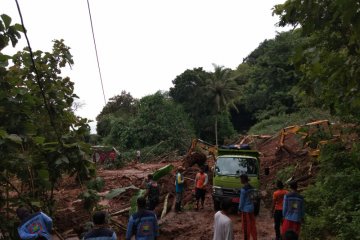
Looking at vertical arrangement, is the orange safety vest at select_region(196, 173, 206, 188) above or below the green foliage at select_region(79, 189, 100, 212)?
below

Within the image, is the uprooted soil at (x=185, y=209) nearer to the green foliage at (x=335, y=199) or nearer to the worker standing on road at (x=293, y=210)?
the green foliage at (x=335, y=199)

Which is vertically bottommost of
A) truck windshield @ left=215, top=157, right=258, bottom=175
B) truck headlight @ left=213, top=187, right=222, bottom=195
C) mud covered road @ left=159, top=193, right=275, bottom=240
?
mud covered road @ left=159, top=193, right=275, bottom=240

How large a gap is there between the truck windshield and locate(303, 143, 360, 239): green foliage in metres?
2.38

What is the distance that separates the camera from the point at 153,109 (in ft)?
163

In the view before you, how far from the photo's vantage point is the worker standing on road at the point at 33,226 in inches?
250

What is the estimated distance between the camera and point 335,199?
11.8m

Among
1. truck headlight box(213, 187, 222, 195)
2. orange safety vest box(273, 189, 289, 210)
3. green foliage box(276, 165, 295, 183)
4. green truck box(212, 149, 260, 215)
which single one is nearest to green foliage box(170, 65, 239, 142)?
green foliage box(276, 165, 295, 183)

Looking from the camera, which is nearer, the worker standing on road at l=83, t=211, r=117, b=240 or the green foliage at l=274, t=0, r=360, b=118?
the green foliage at l=274, t=0, r=360, b=118

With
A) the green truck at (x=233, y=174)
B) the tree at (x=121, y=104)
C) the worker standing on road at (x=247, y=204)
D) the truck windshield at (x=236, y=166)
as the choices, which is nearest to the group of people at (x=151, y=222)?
the worker standing on road at (x=247, y=204)

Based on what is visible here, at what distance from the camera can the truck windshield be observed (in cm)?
1501

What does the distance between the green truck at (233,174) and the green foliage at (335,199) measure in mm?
2214

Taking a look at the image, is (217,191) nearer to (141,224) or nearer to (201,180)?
(201,180)

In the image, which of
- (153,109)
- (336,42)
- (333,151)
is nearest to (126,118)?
(153,109)

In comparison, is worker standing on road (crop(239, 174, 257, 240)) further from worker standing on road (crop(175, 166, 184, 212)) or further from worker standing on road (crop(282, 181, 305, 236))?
worker standing on road (crop(175, 166, 184, 212))
